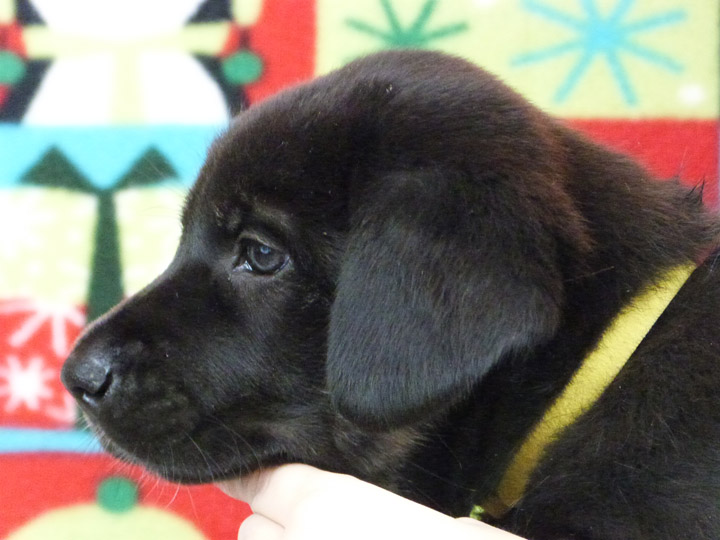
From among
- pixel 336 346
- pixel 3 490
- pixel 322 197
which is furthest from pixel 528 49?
pixel 3 490

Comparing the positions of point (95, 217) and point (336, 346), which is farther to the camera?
point (95, 217)

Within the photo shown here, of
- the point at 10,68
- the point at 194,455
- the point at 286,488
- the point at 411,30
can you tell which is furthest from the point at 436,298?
the point at 10,68

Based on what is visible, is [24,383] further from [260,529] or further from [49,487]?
[260,529]

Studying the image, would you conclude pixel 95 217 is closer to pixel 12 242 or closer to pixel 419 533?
pixel 12 242

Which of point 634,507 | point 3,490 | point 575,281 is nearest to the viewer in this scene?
point 634,507

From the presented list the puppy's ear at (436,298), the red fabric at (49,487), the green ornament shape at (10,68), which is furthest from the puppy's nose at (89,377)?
the green ornament shape at (10,68)

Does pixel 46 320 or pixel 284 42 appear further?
pixel 284 42
